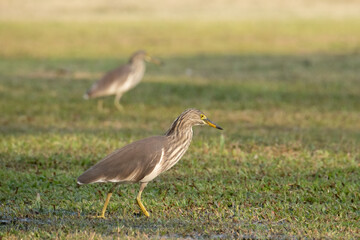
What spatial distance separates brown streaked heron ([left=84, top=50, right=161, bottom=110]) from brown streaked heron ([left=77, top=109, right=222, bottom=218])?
25.1ft

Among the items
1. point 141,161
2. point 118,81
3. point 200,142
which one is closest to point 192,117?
point 141,161

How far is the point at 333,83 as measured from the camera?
55.3ft

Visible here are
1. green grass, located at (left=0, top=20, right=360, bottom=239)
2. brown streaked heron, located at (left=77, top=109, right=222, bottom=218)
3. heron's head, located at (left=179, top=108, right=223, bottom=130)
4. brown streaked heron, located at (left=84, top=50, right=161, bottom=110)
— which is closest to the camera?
brown streaked heron, located at (left=77, top=109, right=222, bottom=218)

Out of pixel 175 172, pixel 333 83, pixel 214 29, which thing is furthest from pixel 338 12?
pixel 175 172

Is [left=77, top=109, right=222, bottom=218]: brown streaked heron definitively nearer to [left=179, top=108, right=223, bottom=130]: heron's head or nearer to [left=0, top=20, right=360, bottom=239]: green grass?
[left=179, top=108, right=223, bottom=130]: heron's head

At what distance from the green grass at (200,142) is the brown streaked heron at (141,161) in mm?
437

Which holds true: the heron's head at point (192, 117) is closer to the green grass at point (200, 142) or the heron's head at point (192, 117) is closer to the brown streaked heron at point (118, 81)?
the green grass at point (200, 142)

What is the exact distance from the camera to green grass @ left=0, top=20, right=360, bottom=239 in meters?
6.61

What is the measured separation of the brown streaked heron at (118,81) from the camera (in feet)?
46.8

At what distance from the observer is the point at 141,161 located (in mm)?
6465

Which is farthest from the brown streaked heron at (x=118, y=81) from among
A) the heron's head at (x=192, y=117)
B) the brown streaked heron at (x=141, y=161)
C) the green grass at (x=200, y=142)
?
the brown streaked heron at (x=141, y=161)

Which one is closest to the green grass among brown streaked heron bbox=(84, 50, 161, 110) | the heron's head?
brown streaked heron bbox=(84, 50, 161, 110)

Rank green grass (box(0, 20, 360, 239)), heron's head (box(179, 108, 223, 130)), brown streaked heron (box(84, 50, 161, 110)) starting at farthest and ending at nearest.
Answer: brown streaked heron (box(84, 50, 161, 110)) < heron's head (box(179, 108, 223, 130)) < green grass (box(0, 20, 360, 239))

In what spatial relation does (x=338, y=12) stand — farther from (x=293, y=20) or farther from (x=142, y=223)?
(x=142, y=223)
